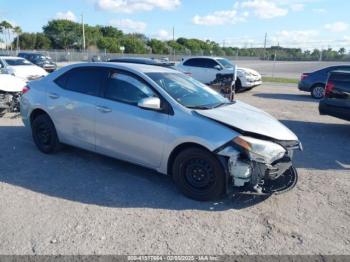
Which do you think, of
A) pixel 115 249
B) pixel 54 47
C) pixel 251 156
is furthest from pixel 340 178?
pixel 54 47

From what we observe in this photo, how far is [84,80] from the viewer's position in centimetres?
553

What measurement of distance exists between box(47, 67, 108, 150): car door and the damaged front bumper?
2214mm

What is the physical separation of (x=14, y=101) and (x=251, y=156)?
23.6 feet

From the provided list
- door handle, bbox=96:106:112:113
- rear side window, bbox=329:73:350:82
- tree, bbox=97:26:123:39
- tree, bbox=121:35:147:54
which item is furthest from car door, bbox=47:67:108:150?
tree, bbox=97:26:123:39

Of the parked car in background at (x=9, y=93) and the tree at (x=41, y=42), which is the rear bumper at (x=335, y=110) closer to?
the parked car in background at (x=9, y=93)

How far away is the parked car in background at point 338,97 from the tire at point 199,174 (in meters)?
4.95

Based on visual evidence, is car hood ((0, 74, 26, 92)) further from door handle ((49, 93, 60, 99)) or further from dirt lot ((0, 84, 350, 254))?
door handle ((49, 93, 60, 99))

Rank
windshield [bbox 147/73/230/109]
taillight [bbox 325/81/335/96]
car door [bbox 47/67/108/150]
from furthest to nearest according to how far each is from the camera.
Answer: taillight [bbox 325/81/335/96] < car door [bbox 47/67/108/150] < windshield [bbox 147/73/230/109]

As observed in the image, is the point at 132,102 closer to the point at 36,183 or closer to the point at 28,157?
the point at 36,183

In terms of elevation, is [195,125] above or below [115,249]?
above

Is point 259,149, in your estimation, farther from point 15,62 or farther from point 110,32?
point 110,32

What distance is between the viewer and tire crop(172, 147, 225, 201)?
4191 mm

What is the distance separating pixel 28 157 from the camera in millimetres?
5871

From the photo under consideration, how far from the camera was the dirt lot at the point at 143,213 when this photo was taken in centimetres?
342
